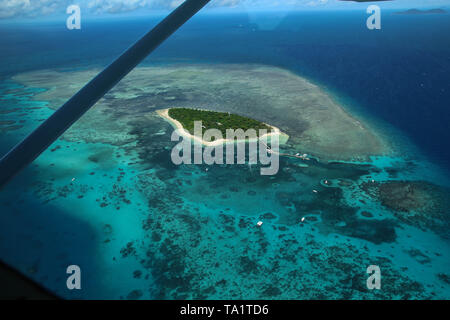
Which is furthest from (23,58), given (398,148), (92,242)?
(398,148)

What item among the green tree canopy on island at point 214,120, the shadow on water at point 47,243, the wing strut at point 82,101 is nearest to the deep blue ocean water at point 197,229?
the shadow on water at point 47,243

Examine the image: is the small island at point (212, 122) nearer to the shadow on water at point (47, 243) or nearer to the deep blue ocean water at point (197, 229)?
the deep blue ocean water at point (197, 229)

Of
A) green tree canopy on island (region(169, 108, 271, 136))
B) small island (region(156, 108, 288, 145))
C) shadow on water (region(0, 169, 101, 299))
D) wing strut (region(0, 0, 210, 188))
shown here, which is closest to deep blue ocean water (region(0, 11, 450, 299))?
shadow on water (region(0, 169, 101, 299))

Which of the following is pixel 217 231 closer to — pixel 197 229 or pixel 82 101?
pixel 197 229
